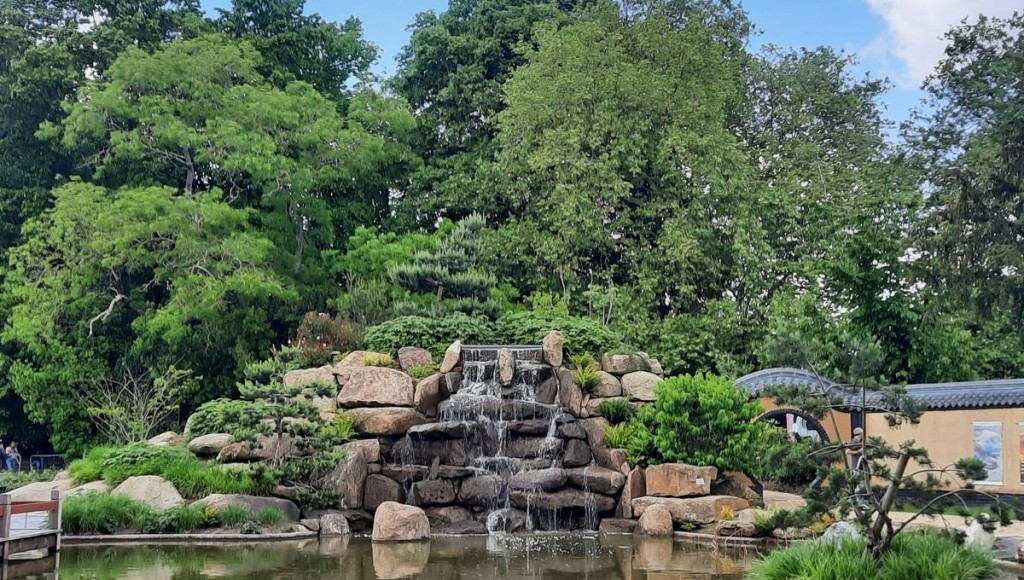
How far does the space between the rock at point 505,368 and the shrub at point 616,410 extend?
174 cm

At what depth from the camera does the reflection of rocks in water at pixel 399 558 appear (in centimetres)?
1112

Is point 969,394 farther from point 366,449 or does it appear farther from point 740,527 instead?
point 366,449

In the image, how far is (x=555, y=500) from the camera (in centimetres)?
1599

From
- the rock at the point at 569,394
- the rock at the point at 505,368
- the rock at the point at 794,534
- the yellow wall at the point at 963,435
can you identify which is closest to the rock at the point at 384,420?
the rock at the point at 505,368

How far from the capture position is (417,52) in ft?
100

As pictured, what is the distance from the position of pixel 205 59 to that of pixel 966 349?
19565 mm

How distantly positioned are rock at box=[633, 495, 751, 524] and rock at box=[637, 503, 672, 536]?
180mm

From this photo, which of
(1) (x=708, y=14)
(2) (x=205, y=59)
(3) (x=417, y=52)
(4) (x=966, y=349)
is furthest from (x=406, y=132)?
(4) (x=966, y=349)

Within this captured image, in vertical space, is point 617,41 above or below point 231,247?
above

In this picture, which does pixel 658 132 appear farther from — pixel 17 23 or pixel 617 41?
pixel 17 23

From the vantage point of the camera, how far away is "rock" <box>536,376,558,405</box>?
1830 cm

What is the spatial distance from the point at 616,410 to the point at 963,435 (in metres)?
5.70

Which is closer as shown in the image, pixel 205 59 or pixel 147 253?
pixel 147 253

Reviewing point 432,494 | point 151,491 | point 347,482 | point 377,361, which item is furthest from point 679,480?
point 151,491
